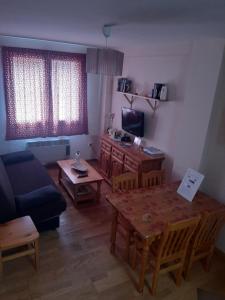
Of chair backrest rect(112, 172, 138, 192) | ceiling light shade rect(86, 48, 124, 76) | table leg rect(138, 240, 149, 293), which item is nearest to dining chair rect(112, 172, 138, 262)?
chair backrest rect(112, 172, 138, 192)

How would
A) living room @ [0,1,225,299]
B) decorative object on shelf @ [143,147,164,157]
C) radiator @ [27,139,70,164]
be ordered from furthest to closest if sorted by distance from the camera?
radiator @ [27,139,70,164]
decorative object on shelf @ [143,147,164,157]
living room @ [0,1,225,299]

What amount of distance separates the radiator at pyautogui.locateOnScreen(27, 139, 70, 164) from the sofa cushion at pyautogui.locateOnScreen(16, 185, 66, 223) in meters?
2.10

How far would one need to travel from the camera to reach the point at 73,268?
2.64 meters

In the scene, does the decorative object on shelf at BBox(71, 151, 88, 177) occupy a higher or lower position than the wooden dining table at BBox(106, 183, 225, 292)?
lower

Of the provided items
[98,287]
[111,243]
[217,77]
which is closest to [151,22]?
[217,77]

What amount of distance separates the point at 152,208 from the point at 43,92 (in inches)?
130

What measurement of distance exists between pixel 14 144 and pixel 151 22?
12.3ft

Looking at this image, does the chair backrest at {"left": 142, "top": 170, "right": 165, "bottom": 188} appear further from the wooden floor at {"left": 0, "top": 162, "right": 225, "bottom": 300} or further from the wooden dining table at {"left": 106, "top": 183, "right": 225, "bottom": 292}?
the wooden floor at {"left": 0, "top": 162, "right": 225, "bottom": 300}

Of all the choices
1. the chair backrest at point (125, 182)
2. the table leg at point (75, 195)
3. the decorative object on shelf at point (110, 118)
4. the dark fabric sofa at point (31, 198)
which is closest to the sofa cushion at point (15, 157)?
the dark fabric sofa at point (31, 198)

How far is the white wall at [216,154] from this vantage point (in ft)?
9.09

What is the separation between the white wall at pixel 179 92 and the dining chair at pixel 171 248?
1.03 metres

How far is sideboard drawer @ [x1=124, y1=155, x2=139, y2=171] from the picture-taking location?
378 centimetres

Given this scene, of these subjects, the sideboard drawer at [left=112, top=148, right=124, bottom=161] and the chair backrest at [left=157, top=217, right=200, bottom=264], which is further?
the sideboard drawer at [left=112, top=148, right=124, bottom=161]

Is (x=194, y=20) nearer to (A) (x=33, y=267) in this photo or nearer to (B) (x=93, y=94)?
(A) (x=33, y=267)
